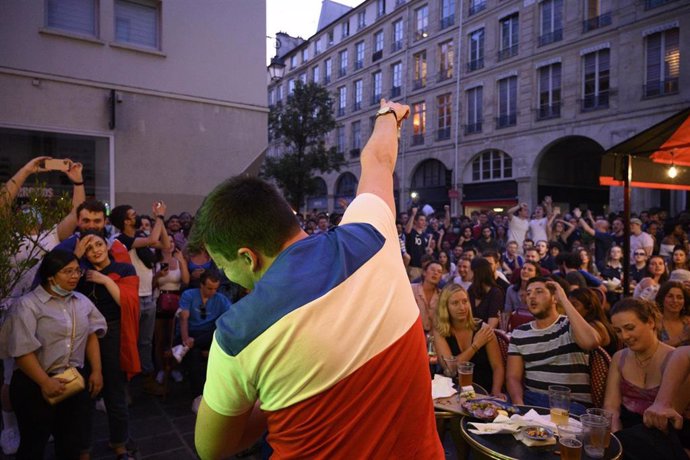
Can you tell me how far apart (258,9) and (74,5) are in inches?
144

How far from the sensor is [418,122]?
2930cm

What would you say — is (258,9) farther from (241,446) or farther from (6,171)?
(241,446)

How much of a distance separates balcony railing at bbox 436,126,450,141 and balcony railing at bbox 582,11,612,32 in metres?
8.73

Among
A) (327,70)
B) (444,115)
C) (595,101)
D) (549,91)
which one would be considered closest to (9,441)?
(595,101)

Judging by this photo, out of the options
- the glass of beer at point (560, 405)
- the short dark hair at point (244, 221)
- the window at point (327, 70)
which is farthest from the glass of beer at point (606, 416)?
the window at point (327, 70)

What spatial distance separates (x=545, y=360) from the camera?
364 centimetres

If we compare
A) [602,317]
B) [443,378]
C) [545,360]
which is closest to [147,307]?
[443,378]

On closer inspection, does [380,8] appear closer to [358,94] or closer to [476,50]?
[358,94]

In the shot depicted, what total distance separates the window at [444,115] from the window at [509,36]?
13.1 ft

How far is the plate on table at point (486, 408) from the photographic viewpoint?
2.98 m

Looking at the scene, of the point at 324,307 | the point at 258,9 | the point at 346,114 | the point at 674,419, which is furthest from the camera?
the point at 346,114

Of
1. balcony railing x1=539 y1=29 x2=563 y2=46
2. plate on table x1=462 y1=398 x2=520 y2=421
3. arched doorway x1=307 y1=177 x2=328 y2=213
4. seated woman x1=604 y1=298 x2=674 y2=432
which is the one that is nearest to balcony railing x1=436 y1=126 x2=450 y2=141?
balcony railing x1=539 y1=29 x2=563 y2=46

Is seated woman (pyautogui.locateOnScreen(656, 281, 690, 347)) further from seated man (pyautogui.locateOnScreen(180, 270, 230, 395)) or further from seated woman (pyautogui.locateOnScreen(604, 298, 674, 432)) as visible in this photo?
seated man (pyautogui.locateOnScreen(180, 270, 230, 395))

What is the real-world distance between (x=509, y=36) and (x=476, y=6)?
3.07 m
